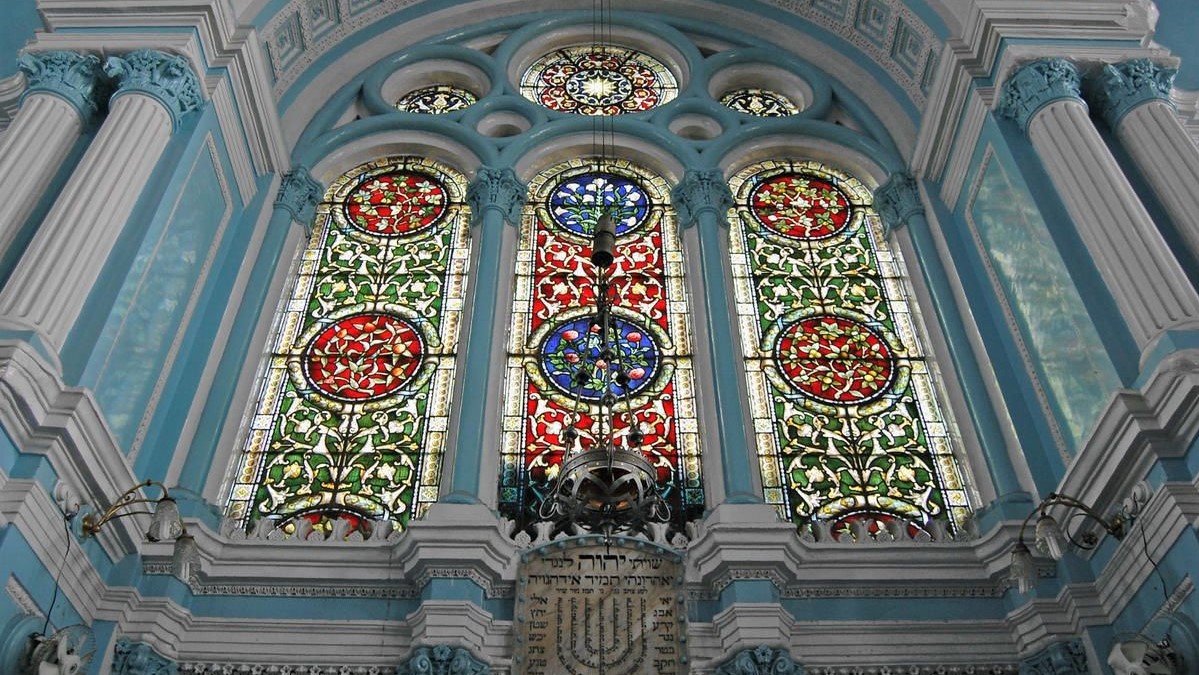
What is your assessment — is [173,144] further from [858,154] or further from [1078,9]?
[1078,9]

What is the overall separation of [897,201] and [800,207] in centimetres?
82

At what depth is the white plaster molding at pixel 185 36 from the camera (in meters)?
7.79

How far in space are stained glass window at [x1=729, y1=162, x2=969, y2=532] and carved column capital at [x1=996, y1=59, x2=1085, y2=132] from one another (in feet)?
5.83

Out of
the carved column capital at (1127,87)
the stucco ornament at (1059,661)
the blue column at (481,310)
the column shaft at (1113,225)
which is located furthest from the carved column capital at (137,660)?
the carved column capital at (1127,87)

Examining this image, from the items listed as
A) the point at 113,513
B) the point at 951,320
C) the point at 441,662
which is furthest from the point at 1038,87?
the point at 113,513

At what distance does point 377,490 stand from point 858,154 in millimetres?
5156

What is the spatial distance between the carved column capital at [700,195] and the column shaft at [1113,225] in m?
2.61

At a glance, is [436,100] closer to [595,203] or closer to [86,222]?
[595,203]

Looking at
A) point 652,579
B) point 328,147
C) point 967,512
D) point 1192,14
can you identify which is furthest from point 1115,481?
point 328,147

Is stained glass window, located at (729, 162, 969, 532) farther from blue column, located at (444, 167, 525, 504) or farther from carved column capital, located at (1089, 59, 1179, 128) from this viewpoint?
carved column capital, located at (1089, 59, 1179, 128)

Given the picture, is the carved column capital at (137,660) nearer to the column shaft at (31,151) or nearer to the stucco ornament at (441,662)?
the stucco ornament at (441,662)

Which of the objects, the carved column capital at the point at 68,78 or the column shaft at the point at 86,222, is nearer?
the column shaft at the point at 86,222

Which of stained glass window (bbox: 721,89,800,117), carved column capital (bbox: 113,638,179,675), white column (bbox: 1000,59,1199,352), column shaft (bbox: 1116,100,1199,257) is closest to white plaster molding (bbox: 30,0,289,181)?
carved column capital (bbox: 113,638,179,675)

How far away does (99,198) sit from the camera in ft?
21.9
